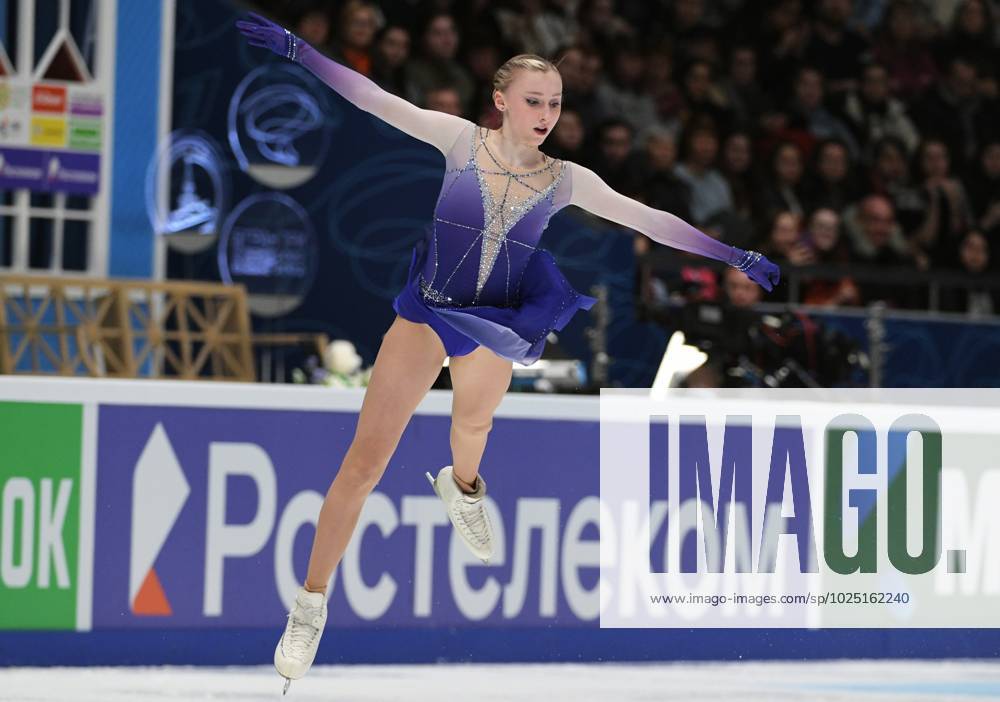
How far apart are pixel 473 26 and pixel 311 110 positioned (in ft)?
3.79

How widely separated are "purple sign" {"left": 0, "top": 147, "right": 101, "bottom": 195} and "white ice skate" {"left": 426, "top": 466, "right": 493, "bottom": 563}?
463 cm

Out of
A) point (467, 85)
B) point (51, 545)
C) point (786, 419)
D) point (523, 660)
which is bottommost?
point (523, 660)

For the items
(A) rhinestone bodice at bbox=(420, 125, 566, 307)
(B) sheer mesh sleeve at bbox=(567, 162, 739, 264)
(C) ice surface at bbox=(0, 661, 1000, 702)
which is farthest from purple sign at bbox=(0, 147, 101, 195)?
(B) sheer mesh sleeve at bbox=(567, 162, 739, 264)

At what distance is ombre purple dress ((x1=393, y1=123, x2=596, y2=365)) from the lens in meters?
4.62

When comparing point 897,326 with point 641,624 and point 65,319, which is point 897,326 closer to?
point 641,624

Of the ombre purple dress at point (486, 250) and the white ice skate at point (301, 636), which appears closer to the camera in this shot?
the ombre purple dress at point (486, 250)

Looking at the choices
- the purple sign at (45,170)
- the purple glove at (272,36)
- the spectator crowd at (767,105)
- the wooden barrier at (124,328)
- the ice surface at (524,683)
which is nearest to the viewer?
the purple glove at (272,36)

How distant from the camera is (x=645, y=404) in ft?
22.1

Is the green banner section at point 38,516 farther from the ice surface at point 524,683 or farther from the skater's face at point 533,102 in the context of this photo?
the skater's face at point 533,102

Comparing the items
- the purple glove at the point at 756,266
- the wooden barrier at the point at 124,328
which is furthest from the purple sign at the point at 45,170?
the purple glove at the point at 756,266

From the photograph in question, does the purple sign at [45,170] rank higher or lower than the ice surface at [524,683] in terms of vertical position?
higher

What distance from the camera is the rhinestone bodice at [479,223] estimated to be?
4633mm

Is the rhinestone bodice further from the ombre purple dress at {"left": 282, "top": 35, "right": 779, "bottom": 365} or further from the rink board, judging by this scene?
the rink board

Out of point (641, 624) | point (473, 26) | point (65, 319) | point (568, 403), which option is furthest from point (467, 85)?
point (641, 624)
